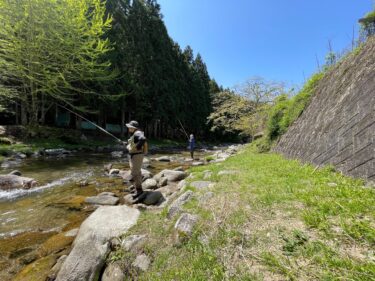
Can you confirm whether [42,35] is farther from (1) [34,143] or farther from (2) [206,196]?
(2) [206,196]

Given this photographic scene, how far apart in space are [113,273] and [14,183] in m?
6.23

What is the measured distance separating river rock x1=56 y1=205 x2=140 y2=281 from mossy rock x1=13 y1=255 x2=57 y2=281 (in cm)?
36

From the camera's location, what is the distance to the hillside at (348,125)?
366 cm

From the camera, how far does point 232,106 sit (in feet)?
72.9

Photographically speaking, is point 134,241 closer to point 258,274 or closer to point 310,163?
point 258,274

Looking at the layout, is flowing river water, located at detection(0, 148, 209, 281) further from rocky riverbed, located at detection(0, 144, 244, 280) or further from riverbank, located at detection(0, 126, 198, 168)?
riverbank, located at detection(0, 126, 198, 168)

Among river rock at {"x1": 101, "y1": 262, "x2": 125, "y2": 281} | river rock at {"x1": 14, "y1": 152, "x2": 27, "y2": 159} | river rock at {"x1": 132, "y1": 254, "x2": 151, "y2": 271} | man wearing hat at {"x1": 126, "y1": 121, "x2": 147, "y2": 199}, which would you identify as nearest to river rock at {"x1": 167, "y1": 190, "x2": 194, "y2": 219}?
river rock at {"x1": 132, "y1": 254, "x2": 151, "y2": 271}

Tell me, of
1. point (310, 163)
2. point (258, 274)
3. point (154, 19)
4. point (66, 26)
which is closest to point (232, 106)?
point (66, 26)

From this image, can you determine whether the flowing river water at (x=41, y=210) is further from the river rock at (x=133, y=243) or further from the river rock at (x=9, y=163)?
the river rock at (x=133, y=243)

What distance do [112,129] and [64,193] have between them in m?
26.2

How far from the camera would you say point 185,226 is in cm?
280

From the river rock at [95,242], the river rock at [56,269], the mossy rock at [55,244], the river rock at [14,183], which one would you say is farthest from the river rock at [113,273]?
the river rock at [14,183]

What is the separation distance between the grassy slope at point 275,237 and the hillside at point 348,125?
0.52m

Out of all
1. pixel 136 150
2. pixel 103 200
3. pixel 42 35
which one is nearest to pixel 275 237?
pixel 136 150
